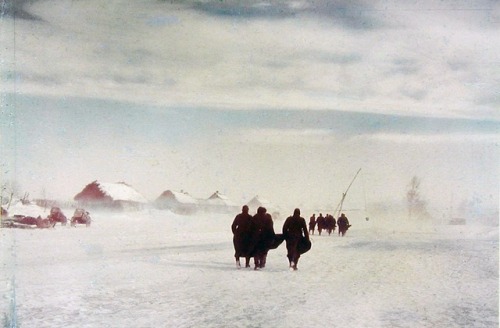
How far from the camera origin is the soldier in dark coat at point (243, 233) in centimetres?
1448

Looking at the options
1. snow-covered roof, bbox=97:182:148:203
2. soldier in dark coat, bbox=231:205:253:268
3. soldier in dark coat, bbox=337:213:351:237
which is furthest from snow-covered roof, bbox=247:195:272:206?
soldier in dark coat, bbox=337:213:351:237

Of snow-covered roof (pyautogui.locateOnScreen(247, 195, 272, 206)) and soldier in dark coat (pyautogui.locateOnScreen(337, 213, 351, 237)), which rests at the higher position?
snow-covered roof (pyautogui.locateOnScreen(247, 195, 272, 206))

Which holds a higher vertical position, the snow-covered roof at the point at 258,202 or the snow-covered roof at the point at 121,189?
the snow-covered roof at the point at 121,189

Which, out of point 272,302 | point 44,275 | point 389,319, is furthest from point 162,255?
point 389,319

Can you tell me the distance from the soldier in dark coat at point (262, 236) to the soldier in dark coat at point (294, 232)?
436mm

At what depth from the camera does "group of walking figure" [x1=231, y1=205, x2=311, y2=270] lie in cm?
1443

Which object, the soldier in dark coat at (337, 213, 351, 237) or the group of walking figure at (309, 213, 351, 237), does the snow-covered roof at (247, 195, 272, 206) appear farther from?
the group of walking figure at (309, 213, 351, 237)

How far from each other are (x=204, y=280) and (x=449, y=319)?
5.39 meters

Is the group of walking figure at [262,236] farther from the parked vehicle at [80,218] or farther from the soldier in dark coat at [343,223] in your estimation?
the parked vehicle at [80,218]

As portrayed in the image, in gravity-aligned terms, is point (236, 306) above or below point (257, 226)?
below

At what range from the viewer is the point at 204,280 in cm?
1210


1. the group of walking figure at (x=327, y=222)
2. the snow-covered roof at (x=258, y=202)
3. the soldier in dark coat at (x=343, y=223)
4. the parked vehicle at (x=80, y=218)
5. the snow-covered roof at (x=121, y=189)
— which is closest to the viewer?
the snow-covered roof at (x=258, y=202)

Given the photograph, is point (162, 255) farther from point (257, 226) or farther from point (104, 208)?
point (104, 208)

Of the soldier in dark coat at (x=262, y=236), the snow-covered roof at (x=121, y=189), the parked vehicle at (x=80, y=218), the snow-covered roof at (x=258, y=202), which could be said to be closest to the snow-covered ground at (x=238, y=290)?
the soldier in dark coat at (x=262, y=236)
